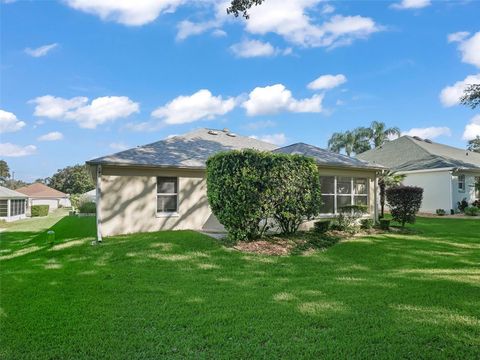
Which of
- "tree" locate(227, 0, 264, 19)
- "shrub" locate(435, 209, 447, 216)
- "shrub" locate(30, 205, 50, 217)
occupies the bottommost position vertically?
"shrub" locate(30, 205, 50, 217)

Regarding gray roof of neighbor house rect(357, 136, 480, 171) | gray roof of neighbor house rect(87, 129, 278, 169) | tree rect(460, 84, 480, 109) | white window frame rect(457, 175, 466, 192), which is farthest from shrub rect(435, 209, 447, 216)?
gray roof of neighbor house rect(87, 129, 278, 169)

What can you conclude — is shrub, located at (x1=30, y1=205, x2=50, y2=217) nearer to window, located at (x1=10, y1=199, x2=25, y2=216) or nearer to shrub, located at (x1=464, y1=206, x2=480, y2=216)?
window, located at (x1=10, y1=199, x2=25, y2=216)

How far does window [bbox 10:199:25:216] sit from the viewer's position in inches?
1303

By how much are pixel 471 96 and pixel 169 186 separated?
12527mm

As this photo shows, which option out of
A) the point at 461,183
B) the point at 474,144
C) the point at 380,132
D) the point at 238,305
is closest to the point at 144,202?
the point at 238,305

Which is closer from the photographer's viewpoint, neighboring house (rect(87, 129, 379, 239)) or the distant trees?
neighboring house (rect(87, 129, 379, 239))

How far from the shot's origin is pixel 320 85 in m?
20.6

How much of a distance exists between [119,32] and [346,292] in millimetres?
12074

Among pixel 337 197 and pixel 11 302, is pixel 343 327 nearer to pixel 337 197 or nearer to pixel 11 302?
pixel 11 302

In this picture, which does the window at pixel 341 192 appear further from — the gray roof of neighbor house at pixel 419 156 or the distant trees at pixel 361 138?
the distant trees at pixel 361 138

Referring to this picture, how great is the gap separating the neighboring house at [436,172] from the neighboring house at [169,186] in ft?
35.0

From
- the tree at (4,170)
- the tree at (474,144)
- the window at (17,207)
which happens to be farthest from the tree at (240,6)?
the tree at (4,170)

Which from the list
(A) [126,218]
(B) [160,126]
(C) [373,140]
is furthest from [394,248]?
(C) [373,140]

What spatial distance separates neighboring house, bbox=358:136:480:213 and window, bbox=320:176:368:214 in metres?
11.0
